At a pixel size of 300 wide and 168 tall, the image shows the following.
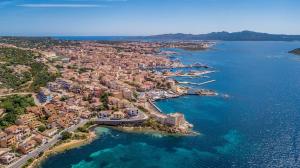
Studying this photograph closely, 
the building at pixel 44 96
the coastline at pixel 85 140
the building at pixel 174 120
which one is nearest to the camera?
the coastline at pixel 85 140

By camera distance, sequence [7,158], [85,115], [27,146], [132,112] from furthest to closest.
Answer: [132,112], [85,115], [27,146], [7,158]

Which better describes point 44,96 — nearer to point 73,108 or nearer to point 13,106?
point 13,106

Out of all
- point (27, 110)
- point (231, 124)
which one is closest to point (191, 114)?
point (231, 124)

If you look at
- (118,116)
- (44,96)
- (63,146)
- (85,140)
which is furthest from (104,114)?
(44,96)

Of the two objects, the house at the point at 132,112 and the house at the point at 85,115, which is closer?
the house at the point at 85,115

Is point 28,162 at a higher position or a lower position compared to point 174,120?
lower

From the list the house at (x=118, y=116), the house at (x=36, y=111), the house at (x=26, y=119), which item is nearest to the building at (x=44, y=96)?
the house at (x=36, y=111)

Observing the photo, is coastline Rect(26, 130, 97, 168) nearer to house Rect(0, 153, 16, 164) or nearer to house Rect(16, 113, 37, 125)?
house Rect(0, 153, 16, 164)

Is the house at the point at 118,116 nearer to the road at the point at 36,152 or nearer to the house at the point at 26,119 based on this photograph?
the road at the point at 36,152
